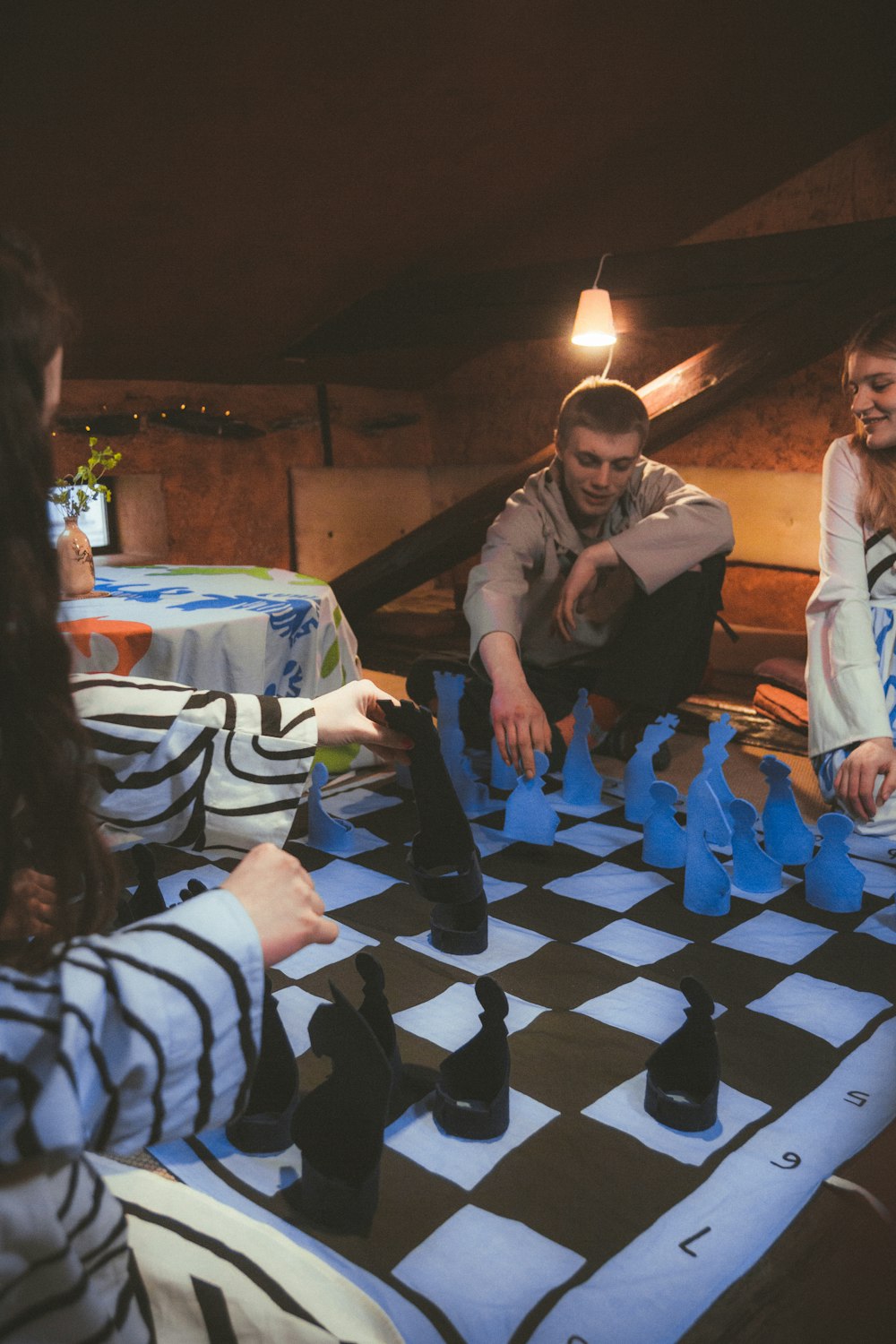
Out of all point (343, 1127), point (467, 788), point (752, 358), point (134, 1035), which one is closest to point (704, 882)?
point (467, 788)

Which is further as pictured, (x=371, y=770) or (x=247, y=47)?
(x=247, y=47)

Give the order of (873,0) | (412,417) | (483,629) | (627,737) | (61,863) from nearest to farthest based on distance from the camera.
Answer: (61,863) < (483,629) < (627,737) < (873,0) < (412,417)

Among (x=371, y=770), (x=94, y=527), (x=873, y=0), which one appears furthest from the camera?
(x=94, y=527)

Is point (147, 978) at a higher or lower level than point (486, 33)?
lower

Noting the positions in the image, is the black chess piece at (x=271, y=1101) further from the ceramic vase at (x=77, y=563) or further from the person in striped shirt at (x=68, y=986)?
the ceramic vase at (x=77, y=563)

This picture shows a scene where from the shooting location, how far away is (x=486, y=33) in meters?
2.87

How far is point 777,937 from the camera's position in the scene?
1.49m

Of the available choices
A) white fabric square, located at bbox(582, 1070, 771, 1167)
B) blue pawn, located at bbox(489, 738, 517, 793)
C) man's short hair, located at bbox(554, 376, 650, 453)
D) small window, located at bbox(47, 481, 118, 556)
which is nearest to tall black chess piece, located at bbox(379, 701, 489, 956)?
white fabric square, located at bbox(582, 1070, 771, 1167)

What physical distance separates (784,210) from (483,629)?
10.8 feet

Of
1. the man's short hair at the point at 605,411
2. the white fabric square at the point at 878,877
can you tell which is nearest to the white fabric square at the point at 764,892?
the white fabric square at the point at 878,877

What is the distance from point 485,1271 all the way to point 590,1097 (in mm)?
277

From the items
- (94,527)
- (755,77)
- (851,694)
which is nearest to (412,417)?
(94,527)

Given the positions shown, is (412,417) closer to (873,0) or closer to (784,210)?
(784,210)

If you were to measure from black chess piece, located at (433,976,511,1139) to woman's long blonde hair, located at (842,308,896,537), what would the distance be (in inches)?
57.1
